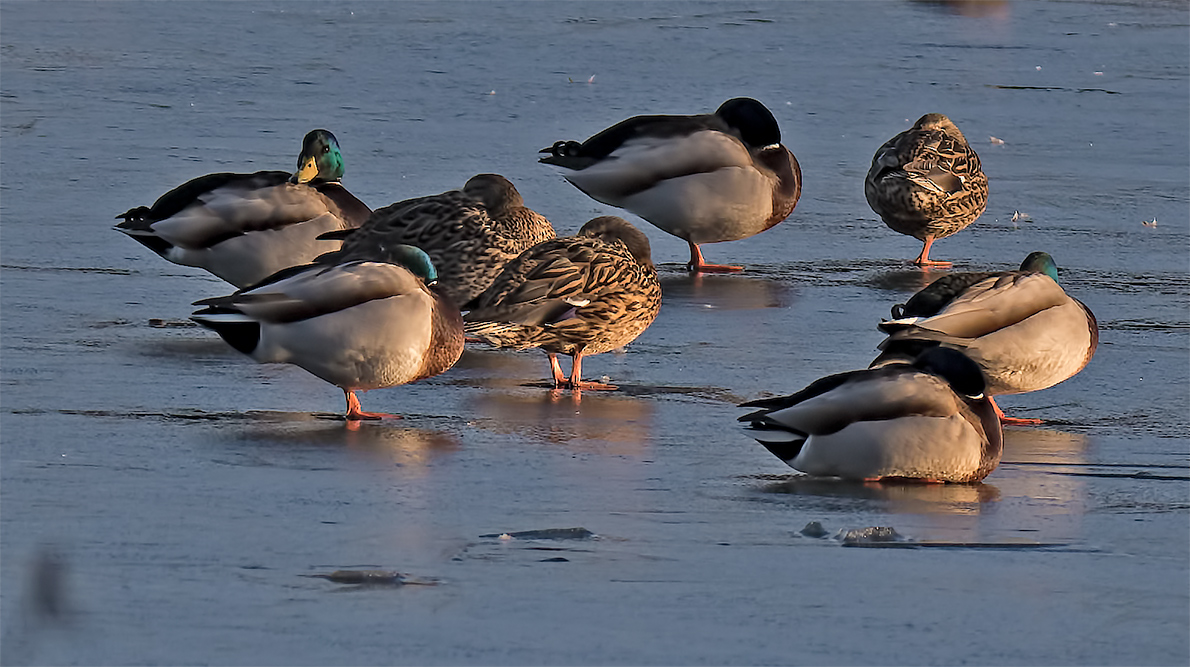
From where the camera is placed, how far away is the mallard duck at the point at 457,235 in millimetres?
8219

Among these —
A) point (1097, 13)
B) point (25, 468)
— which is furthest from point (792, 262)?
point (1097, 13)

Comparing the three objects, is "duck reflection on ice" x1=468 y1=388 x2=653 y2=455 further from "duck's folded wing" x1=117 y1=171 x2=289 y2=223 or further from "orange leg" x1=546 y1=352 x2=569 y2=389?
"duck's folded wing" x1=117 y1=171 x2=289 y2=223

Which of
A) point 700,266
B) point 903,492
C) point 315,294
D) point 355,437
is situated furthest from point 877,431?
point 700,266

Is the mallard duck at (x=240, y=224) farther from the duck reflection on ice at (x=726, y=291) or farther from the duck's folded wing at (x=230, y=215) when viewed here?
the duck reflection on ice at (x=726, y=291)

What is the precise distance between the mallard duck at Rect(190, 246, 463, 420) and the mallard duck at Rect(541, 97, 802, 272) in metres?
3.20

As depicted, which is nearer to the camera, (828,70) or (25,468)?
(25,468)

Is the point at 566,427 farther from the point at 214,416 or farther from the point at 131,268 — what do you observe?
the point at 131,268

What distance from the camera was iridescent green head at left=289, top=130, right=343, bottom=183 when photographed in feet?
29.1

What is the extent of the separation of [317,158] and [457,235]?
1.00 m

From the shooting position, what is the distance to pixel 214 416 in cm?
643

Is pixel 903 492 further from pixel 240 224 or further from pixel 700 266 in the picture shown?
pixel 700 266

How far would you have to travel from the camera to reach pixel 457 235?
8.25 metres

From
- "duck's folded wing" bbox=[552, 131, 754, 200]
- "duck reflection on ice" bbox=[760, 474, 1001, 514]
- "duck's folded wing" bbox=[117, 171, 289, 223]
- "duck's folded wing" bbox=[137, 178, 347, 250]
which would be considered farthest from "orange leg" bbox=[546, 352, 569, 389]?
"duck's folded wing" bbox=[552, 131, 754, 200]

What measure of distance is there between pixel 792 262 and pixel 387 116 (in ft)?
12.0
